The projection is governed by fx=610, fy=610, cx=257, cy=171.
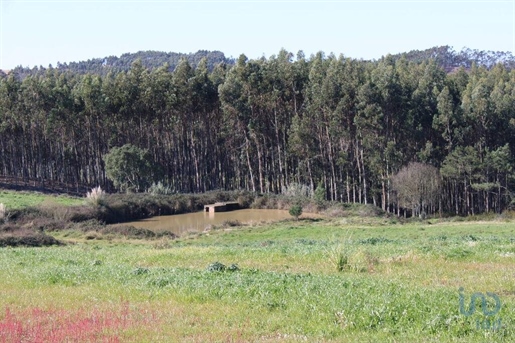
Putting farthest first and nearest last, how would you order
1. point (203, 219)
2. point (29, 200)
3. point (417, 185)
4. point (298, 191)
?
point (298, 191) < point (417, 185) < point (29, 200) < point (203, 219)

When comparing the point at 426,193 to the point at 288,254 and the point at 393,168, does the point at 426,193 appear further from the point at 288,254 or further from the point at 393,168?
the point at 288,254

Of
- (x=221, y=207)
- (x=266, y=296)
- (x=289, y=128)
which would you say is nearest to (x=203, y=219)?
(x=221, y=207)

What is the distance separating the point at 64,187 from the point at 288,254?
71.5m

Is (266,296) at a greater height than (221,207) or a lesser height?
greater

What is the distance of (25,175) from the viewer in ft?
294

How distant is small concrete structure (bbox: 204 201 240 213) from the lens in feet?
211

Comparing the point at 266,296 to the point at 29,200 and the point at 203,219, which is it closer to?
the point at 203,219

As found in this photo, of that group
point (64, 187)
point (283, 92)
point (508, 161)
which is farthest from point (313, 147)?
point (64, 187)

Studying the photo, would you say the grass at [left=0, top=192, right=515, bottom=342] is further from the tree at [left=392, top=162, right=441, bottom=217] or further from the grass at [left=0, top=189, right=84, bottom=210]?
the tree at [left=392, top=162, right=441, bottom=217]

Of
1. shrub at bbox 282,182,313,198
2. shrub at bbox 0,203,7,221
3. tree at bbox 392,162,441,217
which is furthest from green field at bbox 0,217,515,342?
shrub at bbox 282,182,313,198

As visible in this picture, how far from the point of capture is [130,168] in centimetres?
7431

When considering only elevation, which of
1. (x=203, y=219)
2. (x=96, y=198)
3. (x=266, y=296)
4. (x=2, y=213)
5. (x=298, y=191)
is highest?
(x=266, y=296)

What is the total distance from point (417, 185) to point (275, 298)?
55654 millimetres

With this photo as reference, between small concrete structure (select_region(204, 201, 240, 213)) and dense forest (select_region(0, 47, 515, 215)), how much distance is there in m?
12.0
